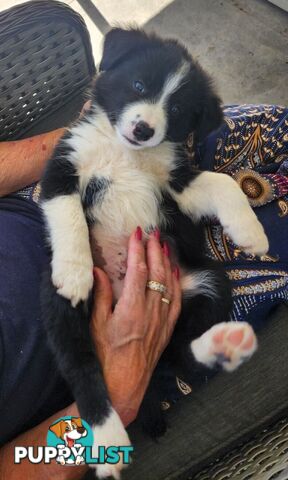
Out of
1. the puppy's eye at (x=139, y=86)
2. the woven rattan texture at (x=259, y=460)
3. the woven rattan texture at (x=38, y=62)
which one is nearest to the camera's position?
the woven rattan texture at (x=259, y=460)

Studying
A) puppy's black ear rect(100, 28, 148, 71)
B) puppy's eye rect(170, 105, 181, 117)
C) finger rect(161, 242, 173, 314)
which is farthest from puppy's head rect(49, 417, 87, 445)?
puppy's black ear rect(100, 28, 148, 71)

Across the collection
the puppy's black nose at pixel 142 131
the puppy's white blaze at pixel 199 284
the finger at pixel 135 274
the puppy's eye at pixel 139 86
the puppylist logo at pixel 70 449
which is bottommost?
the puppy's white blaze at pixel 199 284

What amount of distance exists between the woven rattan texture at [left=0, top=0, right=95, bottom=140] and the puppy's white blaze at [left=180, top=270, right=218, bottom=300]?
1011 mm

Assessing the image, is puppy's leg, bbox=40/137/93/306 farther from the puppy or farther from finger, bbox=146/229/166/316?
the puppy

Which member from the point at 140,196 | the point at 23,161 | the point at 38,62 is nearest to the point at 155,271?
the point at 140,196

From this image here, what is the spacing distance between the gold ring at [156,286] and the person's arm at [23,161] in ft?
2.11

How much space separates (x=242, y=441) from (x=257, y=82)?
2360 millimetres

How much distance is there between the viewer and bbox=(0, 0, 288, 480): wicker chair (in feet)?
4.67

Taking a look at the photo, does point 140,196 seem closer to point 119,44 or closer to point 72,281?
point 72,281

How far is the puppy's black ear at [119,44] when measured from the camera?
163 cm

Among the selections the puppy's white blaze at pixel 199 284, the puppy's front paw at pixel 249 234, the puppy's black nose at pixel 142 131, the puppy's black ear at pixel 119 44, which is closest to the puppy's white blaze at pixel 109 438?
the puppy's white blaze at pixel 199 284

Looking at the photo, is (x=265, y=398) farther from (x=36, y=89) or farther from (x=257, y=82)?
(x=257, y=82)

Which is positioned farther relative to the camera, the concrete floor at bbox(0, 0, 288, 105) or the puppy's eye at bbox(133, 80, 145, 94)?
the concrete floor at bbox(0, 0, 288, 105)

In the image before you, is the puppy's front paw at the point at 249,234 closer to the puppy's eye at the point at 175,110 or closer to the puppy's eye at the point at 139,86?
the puppy's eye at the point at 175,110
